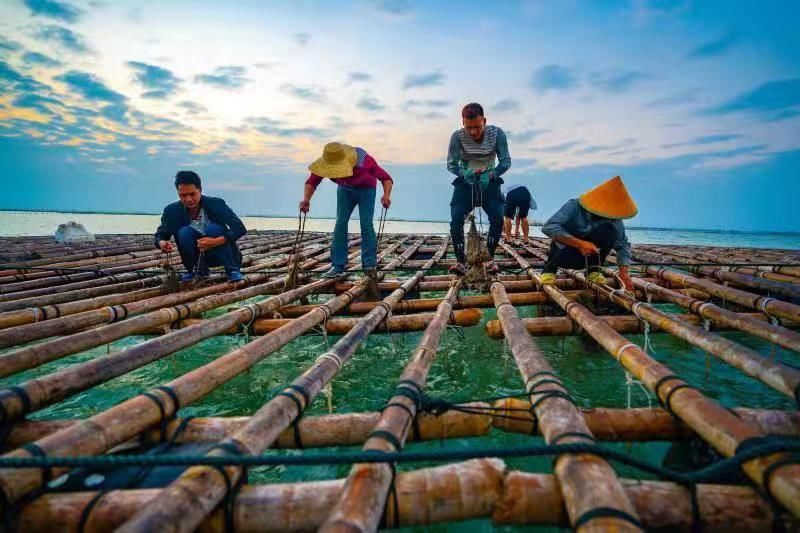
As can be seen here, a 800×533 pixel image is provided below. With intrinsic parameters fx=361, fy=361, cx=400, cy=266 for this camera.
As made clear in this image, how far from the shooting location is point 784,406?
2.53 metres

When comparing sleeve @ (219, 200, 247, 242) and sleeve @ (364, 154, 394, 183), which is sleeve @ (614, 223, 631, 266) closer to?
sleeve @ (364, 154, 394, 183)

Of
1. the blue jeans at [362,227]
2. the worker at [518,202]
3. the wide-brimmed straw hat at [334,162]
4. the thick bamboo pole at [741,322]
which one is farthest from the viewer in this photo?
the worker at [518,202]

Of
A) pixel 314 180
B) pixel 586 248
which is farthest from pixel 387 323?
pixel 314 180

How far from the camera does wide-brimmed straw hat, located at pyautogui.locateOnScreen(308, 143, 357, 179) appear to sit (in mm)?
4773

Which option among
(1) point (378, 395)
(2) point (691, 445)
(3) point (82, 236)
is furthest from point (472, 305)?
(3) point (82, 236)

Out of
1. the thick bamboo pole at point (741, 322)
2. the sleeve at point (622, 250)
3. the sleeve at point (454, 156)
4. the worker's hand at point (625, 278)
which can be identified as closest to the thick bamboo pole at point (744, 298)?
the thick bamboo pole at point (741, 322)

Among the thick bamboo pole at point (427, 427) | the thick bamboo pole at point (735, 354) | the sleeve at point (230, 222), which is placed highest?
the sleeve at point (230, 222)

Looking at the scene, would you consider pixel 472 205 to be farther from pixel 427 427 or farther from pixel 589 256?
pixel 427 427

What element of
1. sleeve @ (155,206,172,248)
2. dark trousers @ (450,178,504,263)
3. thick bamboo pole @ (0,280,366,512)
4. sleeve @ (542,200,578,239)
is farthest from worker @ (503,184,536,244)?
thick bamboo pole @ (0,280,366,512)

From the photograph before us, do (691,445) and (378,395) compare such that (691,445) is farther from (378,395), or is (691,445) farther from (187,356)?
(187,356)

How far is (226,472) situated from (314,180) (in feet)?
14.3

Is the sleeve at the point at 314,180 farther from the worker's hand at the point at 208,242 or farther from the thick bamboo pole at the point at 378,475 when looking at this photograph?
the thick bamboo pole at the point at 378,475

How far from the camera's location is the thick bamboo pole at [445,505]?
1.14 metres

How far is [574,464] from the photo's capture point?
117 cm
